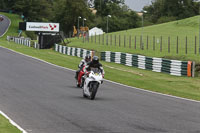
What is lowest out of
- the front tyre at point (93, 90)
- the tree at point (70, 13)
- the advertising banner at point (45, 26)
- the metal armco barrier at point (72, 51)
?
the metal armco barrier at point (72, 51)

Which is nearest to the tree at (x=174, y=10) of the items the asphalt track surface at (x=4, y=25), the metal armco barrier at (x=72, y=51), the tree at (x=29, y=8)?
the tree at (x=29, y=8)

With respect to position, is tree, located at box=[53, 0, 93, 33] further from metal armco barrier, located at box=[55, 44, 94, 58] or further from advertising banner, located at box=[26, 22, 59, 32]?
metal armco barrier, located at box=[55, 44, 94, 58]

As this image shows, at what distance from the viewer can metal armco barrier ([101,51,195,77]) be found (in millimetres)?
27703

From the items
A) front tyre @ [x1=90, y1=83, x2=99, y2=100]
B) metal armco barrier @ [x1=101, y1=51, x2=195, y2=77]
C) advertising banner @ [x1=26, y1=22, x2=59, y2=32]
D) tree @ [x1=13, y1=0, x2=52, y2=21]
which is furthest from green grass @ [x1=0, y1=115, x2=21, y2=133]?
tree @ [x1=13, y1=0, x2=52, y2=21]

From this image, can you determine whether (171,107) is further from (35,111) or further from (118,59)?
(118,59)

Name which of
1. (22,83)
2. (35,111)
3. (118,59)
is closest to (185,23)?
(118,59)

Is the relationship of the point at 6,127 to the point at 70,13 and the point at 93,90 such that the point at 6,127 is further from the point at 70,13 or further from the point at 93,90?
the point at 70,13

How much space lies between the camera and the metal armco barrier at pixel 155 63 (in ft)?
90.9

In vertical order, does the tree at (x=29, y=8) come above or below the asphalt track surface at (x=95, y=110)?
above

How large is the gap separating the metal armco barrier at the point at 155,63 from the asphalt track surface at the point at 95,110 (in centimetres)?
800

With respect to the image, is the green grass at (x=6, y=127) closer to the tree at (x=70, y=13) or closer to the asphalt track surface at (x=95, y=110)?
the asphalt track surface at (x=95, y=110)

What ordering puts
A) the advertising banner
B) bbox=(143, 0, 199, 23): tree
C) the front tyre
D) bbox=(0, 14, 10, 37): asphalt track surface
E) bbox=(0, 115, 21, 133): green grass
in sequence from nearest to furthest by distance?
bbox=(0, 115, 21, 133): green grass → the front tyre → the advertising banner → bbox=(0, 14, 10, 37): asphalt track surface → bbox=(143, 0, 199, 23): tree

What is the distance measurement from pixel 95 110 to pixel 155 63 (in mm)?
18544

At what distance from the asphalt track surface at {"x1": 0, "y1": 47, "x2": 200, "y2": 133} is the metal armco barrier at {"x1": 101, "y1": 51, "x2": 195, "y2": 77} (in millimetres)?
7995
